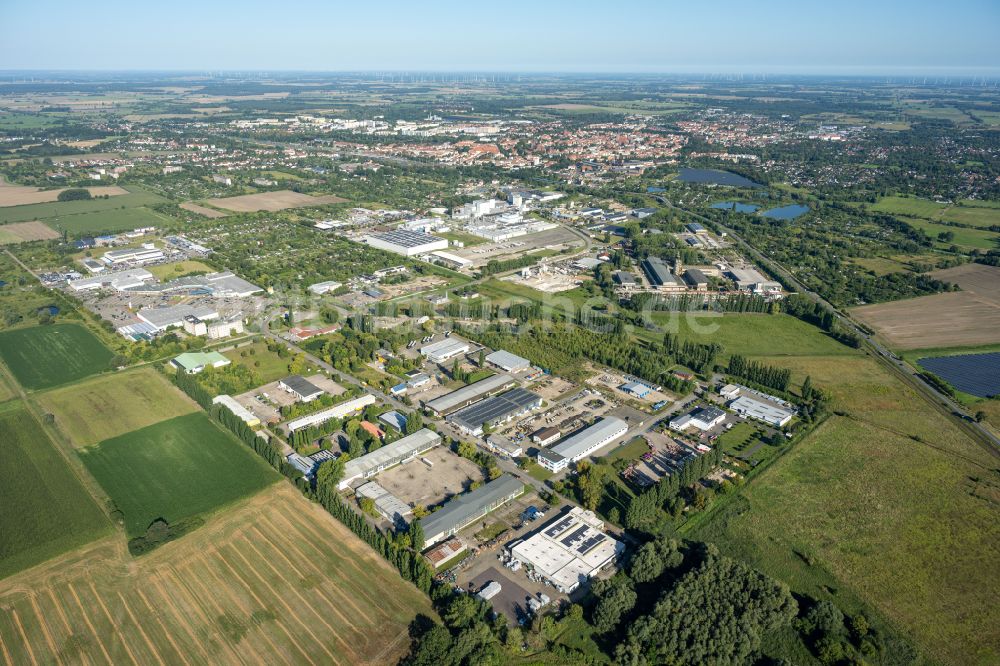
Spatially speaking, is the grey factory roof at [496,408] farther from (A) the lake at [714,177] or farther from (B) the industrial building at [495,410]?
(A) the lake at [714,177]

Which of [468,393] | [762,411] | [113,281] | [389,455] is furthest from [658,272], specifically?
[113,281]

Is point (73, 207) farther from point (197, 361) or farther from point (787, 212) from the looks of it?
point (787, 212)

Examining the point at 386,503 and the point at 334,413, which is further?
the point at 334,413

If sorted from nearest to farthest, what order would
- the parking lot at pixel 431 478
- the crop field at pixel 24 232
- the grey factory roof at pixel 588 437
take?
the parking lot at pixel 431 478
the grey factory roof at pixel 588 437
the crop field at pixel 24 232

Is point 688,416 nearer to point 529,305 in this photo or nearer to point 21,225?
point 529,305

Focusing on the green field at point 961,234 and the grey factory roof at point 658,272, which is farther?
the green field at point 961,234

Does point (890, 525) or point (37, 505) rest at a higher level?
point (37, 505)

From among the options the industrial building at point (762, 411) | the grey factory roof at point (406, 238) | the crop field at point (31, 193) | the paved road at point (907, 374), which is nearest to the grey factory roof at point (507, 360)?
the industrial building at point (762, 411)

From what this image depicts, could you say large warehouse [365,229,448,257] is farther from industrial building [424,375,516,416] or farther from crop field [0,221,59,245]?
crop field [0,221,59,245]
